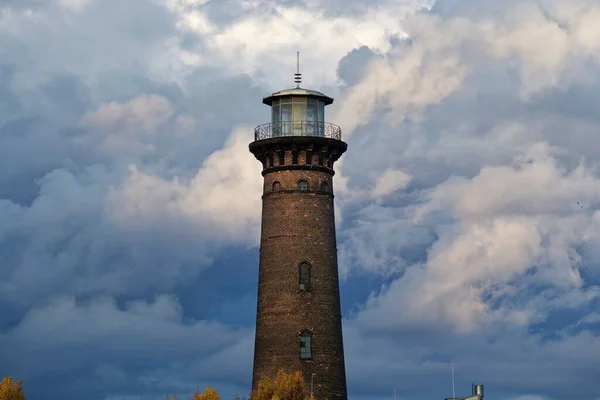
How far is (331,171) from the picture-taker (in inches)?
4614

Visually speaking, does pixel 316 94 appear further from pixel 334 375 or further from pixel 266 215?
pixel 334 375

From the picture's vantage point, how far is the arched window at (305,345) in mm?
113375

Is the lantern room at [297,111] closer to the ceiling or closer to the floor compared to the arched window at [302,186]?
closer to the ceiling

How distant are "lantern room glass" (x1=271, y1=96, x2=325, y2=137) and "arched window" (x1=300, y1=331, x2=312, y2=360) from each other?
1220 centimetres

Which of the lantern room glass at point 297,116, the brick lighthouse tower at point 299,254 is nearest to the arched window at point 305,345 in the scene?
the brick lighthouse tower at point 299,254

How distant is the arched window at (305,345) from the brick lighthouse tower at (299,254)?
0.17ft

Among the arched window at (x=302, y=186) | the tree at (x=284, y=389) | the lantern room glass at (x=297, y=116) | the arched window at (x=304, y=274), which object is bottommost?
the tree at (x=284, y=389)

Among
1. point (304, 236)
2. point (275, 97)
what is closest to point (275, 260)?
point (304, 236)

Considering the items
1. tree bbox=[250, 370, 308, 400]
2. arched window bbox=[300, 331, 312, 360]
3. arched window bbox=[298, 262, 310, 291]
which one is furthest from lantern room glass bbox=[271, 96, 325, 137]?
tree bbox=[250, 370, 308, 400]

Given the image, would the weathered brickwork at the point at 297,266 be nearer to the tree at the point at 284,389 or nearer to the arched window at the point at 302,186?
the arched window at the point at 302,186

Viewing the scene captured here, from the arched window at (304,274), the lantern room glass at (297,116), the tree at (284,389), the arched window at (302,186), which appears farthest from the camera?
the lantern room glass at (297,116)

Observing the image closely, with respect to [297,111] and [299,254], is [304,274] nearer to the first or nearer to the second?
[299,254]

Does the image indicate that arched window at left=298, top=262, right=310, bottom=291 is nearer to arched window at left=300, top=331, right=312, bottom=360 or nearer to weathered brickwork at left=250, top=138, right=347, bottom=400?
weathered brickwork at left=250, top=138, right=347, bottom=400

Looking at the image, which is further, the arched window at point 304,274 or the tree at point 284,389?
the arched window at point 304,274
